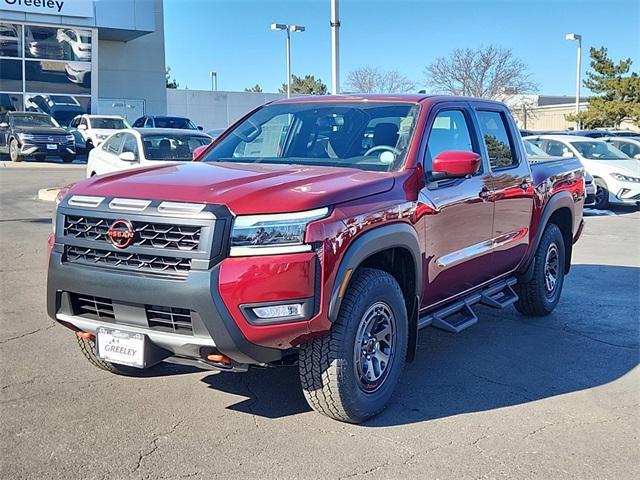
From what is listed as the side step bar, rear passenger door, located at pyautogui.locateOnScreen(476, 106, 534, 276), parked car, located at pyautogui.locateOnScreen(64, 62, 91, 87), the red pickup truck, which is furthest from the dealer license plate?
parked car, located at pyautogui.locateOnScreen(64, 62, 91, 87)

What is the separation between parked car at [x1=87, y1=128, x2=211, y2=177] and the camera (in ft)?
39.1

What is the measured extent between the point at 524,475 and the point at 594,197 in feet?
44.3

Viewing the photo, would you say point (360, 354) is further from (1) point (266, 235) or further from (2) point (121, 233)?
(2) point (121, 233)

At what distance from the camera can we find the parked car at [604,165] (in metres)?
15.7

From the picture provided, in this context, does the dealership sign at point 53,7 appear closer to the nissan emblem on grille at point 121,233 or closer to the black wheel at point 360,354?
the nissan emblem on grille at point 121,233

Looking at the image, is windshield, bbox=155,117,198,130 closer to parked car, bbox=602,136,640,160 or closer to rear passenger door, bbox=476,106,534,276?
parked car, bbox=602,136,640,160

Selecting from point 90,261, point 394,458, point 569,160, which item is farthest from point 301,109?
point 569,160

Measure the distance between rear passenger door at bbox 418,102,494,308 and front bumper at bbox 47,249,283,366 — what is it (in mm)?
1477

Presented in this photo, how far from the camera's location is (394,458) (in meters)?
3.70

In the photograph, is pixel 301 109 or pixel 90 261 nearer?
pixel 90 261

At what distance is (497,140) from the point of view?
5.95m

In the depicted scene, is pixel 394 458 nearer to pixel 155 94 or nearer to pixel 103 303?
pixel 103 303

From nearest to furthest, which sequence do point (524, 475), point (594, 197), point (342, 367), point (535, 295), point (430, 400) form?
point (524, 475), point (342, 367), point (430, 400), point (535, 295), point (594, 197)

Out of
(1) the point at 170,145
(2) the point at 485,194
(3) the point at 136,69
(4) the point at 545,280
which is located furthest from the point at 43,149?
(2) the point at 485,194
